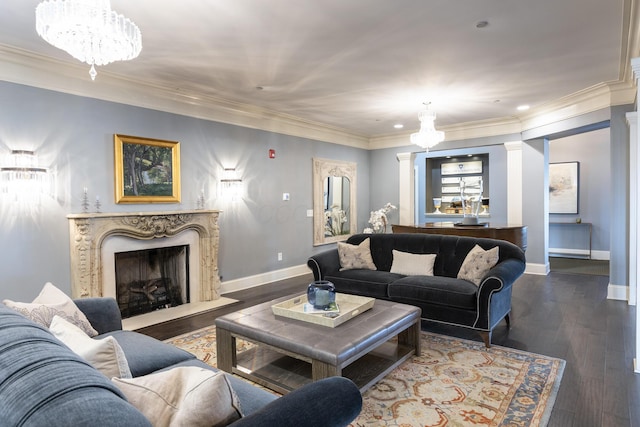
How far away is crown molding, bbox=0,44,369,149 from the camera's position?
347 centimetres

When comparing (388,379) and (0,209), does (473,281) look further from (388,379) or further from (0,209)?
(0,209)

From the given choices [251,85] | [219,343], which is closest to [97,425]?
[219,343]

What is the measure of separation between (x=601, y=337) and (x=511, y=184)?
142 inches

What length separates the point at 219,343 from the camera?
2789 mm

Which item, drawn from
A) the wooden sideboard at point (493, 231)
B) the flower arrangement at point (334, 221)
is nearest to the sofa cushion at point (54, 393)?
the wooden sideboard at point (493, 231)

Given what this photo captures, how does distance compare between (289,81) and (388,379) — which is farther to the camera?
(289,81)

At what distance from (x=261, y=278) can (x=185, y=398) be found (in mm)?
4883

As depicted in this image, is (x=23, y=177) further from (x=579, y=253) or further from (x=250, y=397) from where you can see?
(x=579, y=253)

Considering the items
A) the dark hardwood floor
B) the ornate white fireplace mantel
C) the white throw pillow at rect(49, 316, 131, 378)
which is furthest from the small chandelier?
A: the white throw pillow at rect(49, 316, 131, 378)

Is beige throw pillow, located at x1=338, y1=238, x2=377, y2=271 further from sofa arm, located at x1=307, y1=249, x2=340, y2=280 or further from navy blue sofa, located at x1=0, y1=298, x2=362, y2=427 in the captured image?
navy blue sofa, located at x1=0, y1=298, x2=362, y2=427

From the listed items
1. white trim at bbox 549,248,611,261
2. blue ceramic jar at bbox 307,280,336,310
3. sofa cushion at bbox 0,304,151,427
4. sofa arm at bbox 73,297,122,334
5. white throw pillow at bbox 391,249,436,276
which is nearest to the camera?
sofa cushion at bbox 0,304,151,427

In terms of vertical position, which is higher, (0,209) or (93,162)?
(93,162)

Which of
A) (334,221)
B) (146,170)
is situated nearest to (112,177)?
(146,170)

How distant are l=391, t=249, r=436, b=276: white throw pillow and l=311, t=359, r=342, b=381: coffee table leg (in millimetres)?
2156
